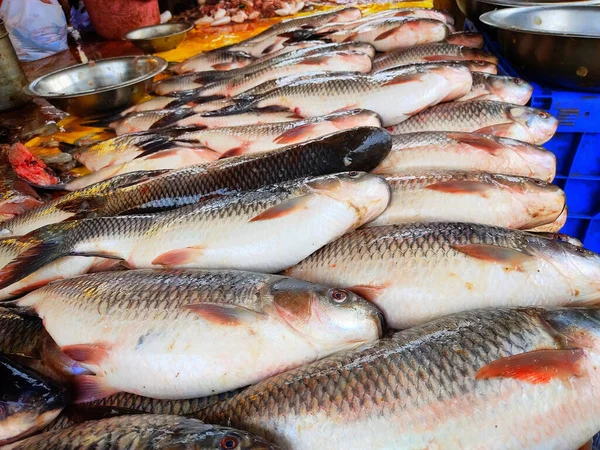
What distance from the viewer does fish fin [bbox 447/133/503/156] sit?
2.28m

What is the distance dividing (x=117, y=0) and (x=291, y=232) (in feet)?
21.8

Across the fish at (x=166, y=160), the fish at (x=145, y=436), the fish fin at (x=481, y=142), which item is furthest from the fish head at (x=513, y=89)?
the fish at (x=145, y=436)

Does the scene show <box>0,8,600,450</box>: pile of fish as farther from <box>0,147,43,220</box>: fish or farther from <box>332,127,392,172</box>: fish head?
<box>0,147,43,220</box>: fish

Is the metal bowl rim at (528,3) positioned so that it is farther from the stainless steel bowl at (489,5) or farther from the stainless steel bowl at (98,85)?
the stainless steel bowl at (98,85)

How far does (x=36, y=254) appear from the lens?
1.88 m

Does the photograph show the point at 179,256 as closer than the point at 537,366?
No

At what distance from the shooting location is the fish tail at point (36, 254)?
5.89 feet

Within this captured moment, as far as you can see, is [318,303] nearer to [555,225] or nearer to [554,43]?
[555,225]

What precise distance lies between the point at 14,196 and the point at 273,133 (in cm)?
176

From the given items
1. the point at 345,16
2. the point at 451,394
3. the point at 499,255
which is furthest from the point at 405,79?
the point at 345,16

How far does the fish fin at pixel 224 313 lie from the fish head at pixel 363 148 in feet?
3.31

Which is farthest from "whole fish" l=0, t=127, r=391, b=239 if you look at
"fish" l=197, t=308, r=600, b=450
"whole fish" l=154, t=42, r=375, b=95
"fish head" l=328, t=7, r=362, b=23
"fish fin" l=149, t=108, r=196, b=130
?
"fish head" l=328, t=7, r=362, b=23

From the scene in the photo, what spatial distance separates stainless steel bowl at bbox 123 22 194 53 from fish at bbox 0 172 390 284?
4.50m

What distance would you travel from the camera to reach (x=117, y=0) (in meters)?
6.76
